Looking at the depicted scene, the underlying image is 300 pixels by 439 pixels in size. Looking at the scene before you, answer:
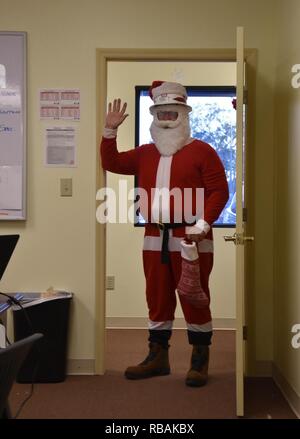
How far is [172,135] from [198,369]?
4.60 ft

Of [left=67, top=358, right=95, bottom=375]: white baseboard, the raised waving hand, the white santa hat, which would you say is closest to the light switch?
the raised waving hand

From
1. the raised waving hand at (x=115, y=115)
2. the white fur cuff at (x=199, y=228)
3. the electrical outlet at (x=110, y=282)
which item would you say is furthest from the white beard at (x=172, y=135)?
the electrical outlet at (x=110, y=282)

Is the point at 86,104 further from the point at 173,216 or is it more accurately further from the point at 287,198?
the point at 287,198

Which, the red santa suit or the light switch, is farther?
the light switch

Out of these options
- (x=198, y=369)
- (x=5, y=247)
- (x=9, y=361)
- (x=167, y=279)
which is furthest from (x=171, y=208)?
(x=9, y=361)

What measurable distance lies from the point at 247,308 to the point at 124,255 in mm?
1556

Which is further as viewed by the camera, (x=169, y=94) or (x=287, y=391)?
(x=169, y=94)

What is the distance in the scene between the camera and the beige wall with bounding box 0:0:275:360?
10.4ft

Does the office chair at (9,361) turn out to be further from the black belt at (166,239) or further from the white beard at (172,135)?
the white beard at (172,135)

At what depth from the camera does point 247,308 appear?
10.5 ft

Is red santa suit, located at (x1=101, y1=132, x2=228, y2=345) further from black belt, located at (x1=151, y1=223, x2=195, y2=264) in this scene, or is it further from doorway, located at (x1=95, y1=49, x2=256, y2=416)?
doorway, located at (x1=95, y1=49, x2=256, y2=416)

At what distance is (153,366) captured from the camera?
319 centimetres

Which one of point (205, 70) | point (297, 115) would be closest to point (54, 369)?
point (297, 115)
